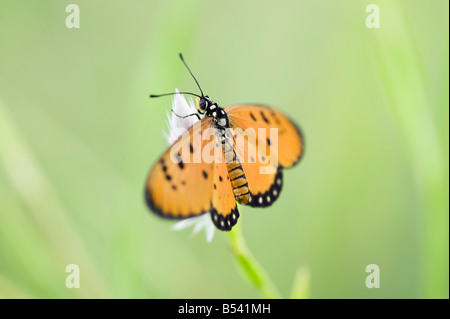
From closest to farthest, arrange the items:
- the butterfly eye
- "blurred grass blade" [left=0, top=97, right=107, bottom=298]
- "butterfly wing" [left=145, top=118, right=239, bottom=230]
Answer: "butterfly wing" [left=145, top=118, right=239, bottom=230], the butterfly eye, "blurred grass blade" [left=0, top=97, right=107, bottom=298]

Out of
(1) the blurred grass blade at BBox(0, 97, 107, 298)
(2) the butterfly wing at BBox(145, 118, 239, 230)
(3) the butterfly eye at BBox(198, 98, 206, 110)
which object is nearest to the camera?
(2) the butterfly wing at BBox(145, 118, 239, 230)

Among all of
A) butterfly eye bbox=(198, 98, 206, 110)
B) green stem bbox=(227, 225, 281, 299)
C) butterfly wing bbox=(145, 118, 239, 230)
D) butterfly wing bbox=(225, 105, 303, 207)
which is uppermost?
butterfly eye bbox=(198, 98, 206, 110)

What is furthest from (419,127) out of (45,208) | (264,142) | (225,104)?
(45,208)

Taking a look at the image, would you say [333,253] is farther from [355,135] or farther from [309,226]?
[355,135]

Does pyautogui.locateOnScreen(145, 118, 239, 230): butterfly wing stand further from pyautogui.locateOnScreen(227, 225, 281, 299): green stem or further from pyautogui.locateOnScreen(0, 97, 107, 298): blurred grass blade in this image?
pyautogui.locateOnScreen(0, 97, 107, 298): blurred grass blade

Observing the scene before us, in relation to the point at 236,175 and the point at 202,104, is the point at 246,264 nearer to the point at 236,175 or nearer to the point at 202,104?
the point at 236,175

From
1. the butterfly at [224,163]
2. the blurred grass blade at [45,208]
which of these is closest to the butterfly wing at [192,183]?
the butterfly at [224,163]

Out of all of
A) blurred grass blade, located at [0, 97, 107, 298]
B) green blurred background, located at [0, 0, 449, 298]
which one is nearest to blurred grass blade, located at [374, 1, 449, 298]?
green blurred background, located at [0, 0, 449, 298]

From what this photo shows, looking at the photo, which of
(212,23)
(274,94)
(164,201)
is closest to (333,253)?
(274,94)
